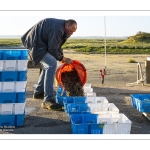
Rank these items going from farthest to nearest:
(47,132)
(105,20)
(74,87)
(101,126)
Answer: (105,20) → (74,87) → (47,132) → (101,126)

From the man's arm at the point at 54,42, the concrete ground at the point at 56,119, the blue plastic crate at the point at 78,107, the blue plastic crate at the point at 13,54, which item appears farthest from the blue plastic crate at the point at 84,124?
the man's arm at the point at 54,42

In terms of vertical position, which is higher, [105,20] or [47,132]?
[105,20]

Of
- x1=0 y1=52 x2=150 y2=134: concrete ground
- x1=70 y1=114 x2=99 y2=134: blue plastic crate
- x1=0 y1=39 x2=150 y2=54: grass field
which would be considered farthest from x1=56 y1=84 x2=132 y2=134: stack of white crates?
x1=0 y1=39 x2=150 y2=54: grass field

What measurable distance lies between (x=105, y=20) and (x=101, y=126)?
5.42 meters

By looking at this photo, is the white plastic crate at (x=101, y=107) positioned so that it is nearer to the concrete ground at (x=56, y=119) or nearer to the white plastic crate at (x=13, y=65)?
the concrete ground at (x=56, y=119)

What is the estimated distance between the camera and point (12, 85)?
4559mm

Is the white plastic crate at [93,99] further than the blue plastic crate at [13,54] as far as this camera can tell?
Yes

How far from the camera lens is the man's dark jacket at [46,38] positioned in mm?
5461

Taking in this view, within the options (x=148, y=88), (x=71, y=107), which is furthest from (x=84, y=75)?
(x=148, y=88)

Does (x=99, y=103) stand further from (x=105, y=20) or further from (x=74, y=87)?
(x=105, y=20)

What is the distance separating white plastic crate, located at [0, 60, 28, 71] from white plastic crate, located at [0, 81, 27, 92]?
0.59 ft

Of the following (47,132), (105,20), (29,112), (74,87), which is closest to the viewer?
(47,132)

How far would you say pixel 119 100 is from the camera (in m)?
6.51

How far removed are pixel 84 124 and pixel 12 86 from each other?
1.15m
